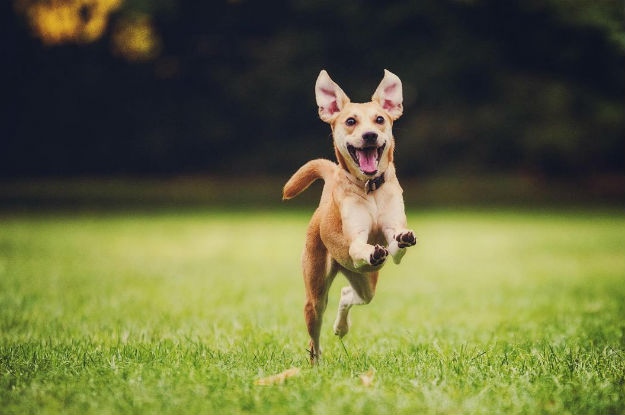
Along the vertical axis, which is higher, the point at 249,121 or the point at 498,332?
the point at 249,121

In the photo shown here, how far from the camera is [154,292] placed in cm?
792

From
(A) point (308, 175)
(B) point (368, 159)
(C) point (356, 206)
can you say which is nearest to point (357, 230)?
(C) point (356, 206)

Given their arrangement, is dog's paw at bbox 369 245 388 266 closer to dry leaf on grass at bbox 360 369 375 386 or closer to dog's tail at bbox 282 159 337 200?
dry leaf on grass at bbox 360 369 375 386

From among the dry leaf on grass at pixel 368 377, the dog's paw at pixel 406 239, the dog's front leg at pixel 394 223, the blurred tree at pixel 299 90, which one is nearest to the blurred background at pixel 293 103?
the blurred tree at pixel 299 90

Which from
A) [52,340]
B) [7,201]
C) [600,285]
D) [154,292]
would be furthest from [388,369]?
[7,201]

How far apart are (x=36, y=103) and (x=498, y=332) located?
75.1ft

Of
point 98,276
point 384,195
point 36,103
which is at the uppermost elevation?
point 36,103

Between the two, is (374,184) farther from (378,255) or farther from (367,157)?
(378,255)

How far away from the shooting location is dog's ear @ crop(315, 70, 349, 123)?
154 inches

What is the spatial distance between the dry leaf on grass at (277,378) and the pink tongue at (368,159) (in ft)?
3.87

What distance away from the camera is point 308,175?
4.25 metres

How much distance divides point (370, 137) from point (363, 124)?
0.12 m

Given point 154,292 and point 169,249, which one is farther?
point 169,249

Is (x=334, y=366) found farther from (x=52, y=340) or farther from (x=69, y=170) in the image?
(x=69, y=170)
